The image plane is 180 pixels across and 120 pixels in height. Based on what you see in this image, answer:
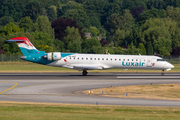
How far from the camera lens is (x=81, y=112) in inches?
762

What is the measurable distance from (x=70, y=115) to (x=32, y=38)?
8450cm

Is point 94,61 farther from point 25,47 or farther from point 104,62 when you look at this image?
point 25,47

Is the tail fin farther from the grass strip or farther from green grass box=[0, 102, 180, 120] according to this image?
green grass box=[0, 102, 180, 120]

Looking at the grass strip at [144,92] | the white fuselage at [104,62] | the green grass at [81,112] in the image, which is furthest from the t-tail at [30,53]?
the green grass at [81,112]

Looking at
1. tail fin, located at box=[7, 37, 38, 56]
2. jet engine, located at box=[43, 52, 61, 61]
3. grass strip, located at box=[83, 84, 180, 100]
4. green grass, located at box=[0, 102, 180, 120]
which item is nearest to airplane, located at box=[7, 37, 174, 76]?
jet engine, located at box=[43, 52, 61, 61]

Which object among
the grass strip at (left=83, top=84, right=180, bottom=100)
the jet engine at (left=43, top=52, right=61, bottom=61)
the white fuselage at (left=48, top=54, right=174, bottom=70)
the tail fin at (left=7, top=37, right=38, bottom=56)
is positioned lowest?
the grass strip at (left=83, top=84, right=180, bottom=100)

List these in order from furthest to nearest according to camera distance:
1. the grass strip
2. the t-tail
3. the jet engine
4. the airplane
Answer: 1. the t-tail
2. the airplane
3. the jet engine
4. the grass strip

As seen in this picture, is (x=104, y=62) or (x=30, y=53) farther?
(x=30, y=53)

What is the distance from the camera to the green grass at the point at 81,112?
17.9m

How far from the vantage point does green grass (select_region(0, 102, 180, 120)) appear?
17906mm

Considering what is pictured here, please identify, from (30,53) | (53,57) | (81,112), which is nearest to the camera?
(81,112)

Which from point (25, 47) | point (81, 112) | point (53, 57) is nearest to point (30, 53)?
point (25, 47)

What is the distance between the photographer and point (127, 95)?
26203 mm

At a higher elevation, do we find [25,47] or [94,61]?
[25,47]
